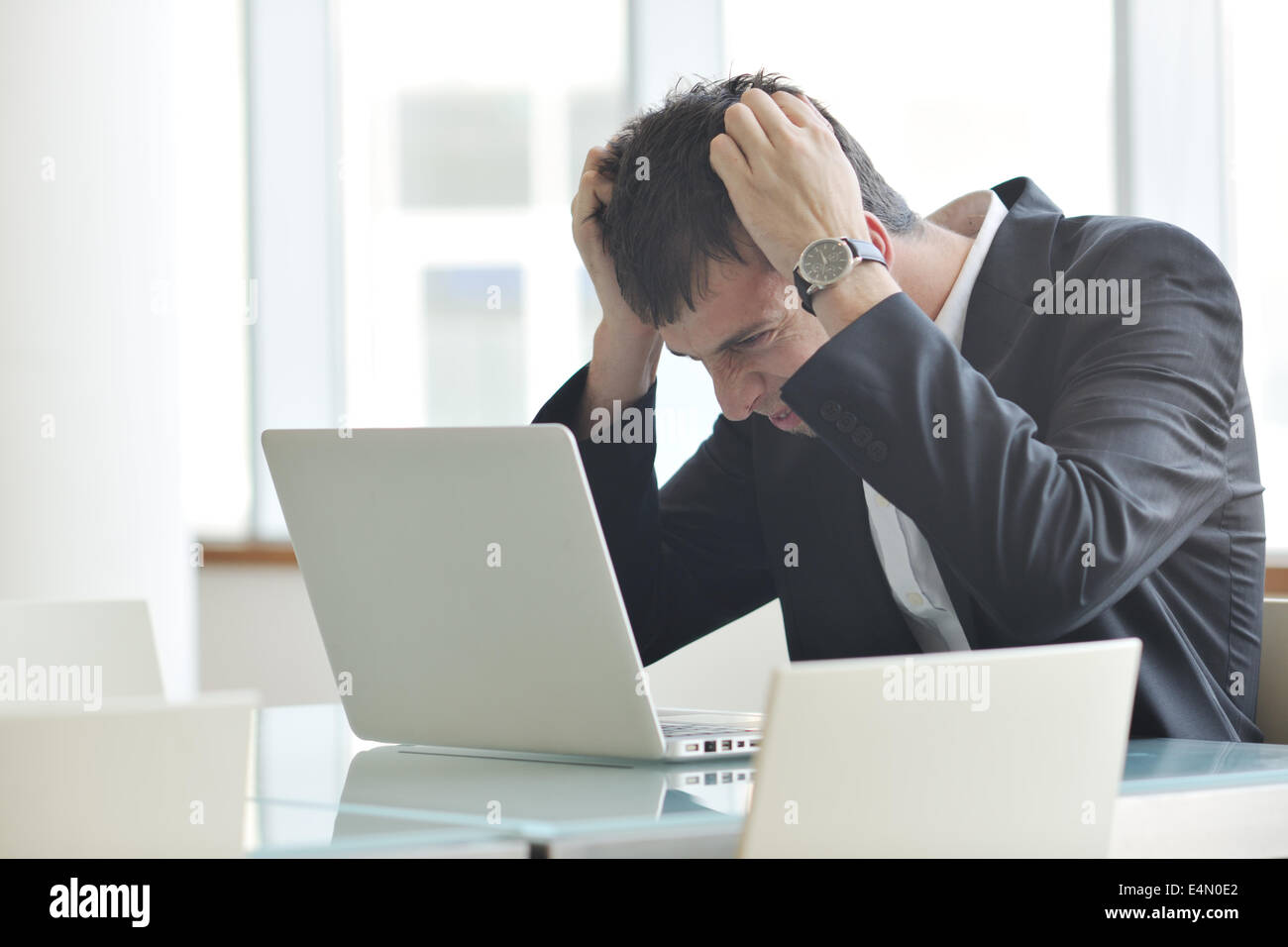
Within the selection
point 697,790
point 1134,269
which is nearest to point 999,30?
point 1134,269

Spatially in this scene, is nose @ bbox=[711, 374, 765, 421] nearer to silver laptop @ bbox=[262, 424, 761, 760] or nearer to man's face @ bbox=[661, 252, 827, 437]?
man's face @ bbox=[661, 252, 827, 437]

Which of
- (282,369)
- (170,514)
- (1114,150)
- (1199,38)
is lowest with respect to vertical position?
(170,514)

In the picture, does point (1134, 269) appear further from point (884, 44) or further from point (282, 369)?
point (282, 369)

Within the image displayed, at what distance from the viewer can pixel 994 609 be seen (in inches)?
50.1

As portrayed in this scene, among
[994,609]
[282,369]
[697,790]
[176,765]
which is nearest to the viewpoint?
[176,765]

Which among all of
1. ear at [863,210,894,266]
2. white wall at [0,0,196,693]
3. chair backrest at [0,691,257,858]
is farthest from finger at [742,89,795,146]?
white wall at [0,0,196,693]

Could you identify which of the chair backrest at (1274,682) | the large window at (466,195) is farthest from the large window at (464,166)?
the chair backrest at (1274,682)

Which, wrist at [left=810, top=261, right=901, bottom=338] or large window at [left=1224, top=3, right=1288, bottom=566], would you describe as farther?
large window at [left=1224, top=3, right=1288, bottom=566]

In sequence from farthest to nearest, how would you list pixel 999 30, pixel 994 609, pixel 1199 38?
pixel 999 30, pixel 1199 38, pixel 994 609

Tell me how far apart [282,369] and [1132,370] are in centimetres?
292

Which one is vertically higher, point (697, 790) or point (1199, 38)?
point (1199, 38)

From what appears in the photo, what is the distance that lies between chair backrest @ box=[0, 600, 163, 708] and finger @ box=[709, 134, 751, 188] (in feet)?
2.79

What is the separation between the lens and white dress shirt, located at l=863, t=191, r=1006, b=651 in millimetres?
1529

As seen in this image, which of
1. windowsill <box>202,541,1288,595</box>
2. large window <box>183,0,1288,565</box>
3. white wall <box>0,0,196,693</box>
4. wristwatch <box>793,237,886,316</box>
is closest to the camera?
wristwatch <box>793,237,886,316</box>
